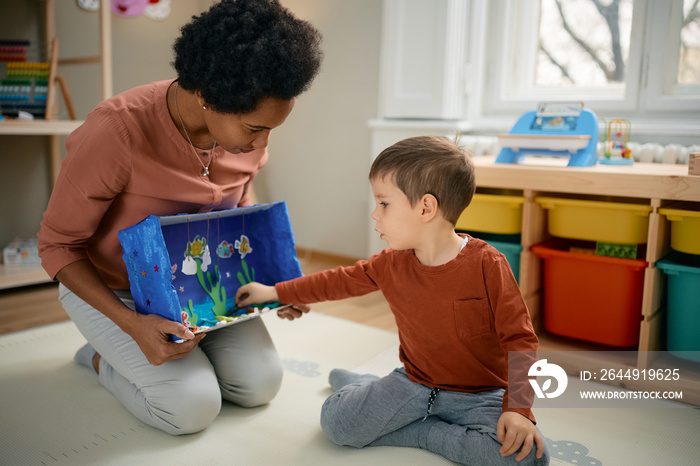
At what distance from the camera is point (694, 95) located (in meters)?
2.02

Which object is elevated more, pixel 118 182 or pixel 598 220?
pixel 118 182

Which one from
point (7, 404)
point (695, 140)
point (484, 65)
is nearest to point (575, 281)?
point (695, 140)

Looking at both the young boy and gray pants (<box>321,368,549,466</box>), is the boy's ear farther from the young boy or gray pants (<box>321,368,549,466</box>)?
gray pants (<box>321,368,549,466</box>)

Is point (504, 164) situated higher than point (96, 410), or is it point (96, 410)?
point (504, 164)

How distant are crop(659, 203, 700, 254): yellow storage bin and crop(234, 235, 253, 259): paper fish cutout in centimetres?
106

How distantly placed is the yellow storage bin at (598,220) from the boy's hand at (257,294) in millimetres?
874

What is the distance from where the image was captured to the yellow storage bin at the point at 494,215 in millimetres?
1818

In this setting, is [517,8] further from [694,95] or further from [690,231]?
[690,231]

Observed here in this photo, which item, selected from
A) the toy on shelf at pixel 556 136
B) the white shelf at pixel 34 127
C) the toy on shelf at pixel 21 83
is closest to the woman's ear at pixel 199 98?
the toy on shelf at pixel 556 136

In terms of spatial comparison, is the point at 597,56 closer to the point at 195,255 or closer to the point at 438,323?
the point at 438,323

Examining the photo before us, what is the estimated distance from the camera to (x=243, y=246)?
144 centimetres

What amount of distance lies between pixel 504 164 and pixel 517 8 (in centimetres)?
88

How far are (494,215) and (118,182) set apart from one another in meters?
1.14

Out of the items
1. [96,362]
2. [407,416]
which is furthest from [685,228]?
[96,362]
